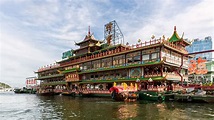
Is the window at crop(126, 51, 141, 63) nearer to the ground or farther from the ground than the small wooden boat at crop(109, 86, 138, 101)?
farther from the ground

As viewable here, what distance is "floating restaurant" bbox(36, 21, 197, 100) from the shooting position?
29562 millimetres

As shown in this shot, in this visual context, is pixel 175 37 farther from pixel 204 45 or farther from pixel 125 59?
pixel 204 45

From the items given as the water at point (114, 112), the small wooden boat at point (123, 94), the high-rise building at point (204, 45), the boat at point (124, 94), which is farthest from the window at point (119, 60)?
the high-rise building at point (204, 45)

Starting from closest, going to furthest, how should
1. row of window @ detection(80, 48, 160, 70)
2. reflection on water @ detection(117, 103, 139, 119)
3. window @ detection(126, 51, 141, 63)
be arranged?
reflection on water @ detection(117, 103, 139, 119)
row of window @ detection(80, 48, 160, 70)
window @ detection(126, 51, 141, 63)

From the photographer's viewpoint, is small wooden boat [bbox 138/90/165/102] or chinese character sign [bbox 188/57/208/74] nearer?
small wooden boat [bbox 138/90/165/102]

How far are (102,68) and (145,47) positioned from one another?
465 inches

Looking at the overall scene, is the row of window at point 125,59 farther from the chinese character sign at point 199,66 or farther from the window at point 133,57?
the chinese character sign at point 199,66

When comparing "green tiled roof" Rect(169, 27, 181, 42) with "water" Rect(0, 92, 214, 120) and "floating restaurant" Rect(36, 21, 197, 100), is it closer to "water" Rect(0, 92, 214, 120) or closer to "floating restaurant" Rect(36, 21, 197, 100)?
"floating restaurant" Rect(36, 21, 197, 100)

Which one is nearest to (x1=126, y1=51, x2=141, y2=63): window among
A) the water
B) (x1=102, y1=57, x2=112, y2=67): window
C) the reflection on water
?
(x1=102, y1=57, x2=112, y2=67): window

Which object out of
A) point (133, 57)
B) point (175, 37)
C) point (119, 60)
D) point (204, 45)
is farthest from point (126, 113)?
point (204, 45)

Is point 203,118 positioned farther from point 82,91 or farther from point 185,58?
point 82,91

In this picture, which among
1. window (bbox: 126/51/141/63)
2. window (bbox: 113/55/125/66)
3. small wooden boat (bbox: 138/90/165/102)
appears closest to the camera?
small wooden boat (bbox: 138/90/165/102)

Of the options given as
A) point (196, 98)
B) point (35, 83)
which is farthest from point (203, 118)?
point (35, 83)

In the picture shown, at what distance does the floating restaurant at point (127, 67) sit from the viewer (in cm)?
2956
